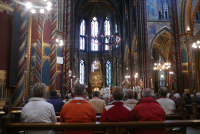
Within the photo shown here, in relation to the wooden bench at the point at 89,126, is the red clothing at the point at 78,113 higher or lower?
higher

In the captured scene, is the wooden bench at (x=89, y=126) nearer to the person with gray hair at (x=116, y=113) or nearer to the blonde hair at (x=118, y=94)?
the person with gray hair at (x=116, y=113)

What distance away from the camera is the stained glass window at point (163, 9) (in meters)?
20.2

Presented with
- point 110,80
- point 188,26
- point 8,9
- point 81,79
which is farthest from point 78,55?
point 8,9

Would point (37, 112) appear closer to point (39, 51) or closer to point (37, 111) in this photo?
point (37, 111)

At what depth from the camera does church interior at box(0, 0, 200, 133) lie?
17.3 ft

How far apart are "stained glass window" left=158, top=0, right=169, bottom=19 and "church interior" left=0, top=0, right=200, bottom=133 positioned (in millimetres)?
101

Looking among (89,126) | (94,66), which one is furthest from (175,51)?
(94,66)

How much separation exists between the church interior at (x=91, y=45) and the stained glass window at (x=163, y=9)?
0.10m

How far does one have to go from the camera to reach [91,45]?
121 feet

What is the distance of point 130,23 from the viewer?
2611cm

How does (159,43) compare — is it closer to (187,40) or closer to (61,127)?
(187,40)

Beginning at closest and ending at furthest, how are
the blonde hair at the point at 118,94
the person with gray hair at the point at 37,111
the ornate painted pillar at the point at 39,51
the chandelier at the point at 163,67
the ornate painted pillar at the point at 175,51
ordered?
the person with gray hair at the point at 37,111, the blonde hair at the point at 118,94, the ornate painted pillar at the point at 39,51, the ornate painted pillar at the point at 175,51, the chandelier at the point at 163,67

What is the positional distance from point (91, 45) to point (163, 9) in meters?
18.6

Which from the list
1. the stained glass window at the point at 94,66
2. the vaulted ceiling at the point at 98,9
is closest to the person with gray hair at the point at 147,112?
the vaulted ceiling at the point at 98,9
